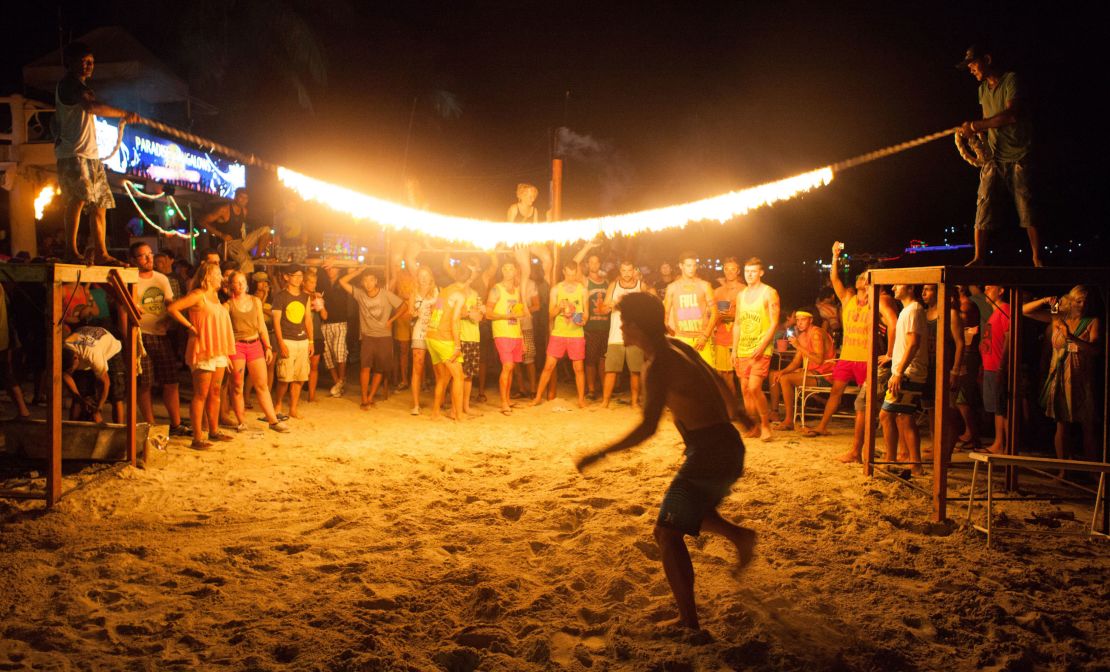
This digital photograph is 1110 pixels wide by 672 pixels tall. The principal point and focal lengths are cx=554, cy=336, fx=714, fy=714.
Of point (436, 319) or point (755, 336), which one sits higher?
point (436, 319)

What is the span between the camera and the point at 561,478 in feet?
22.0

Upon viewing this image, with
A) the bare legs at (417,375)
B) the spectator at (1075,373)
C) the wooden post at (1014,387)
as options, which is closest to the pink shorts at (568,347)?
the bare legs at (417,375)

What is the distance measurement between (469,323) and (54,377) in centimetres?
497

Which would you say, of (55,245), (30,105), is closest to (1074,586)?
(55,245)

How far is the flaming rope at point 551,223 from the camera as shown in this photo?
7.91 metres

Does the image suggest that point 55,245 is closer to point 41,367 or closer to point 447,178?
point 41,367

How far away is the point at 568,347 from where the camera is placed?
10.3 meters

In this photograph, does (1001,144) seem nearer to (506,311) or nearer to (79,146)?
(506,311)

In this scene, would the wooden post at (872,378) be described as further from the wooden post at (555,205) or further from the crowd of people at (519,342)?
the wooden post at (555,205)

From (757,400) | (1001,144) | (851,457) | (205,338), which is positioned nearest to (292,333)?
(205,338)

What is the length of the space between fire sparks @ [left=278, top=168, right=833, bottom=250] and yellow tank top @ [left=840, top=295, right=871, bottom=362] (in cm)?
144

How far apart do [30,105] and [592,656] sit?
1458 cm

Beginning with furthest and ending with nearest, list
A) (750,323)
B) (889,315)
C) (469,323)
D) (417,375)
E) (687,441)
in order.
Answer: (417,375)
(469,323)
(750,323)
(889,315)
(687,441)

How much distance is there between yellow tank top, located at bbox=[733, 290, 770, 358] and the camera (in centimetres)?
859
